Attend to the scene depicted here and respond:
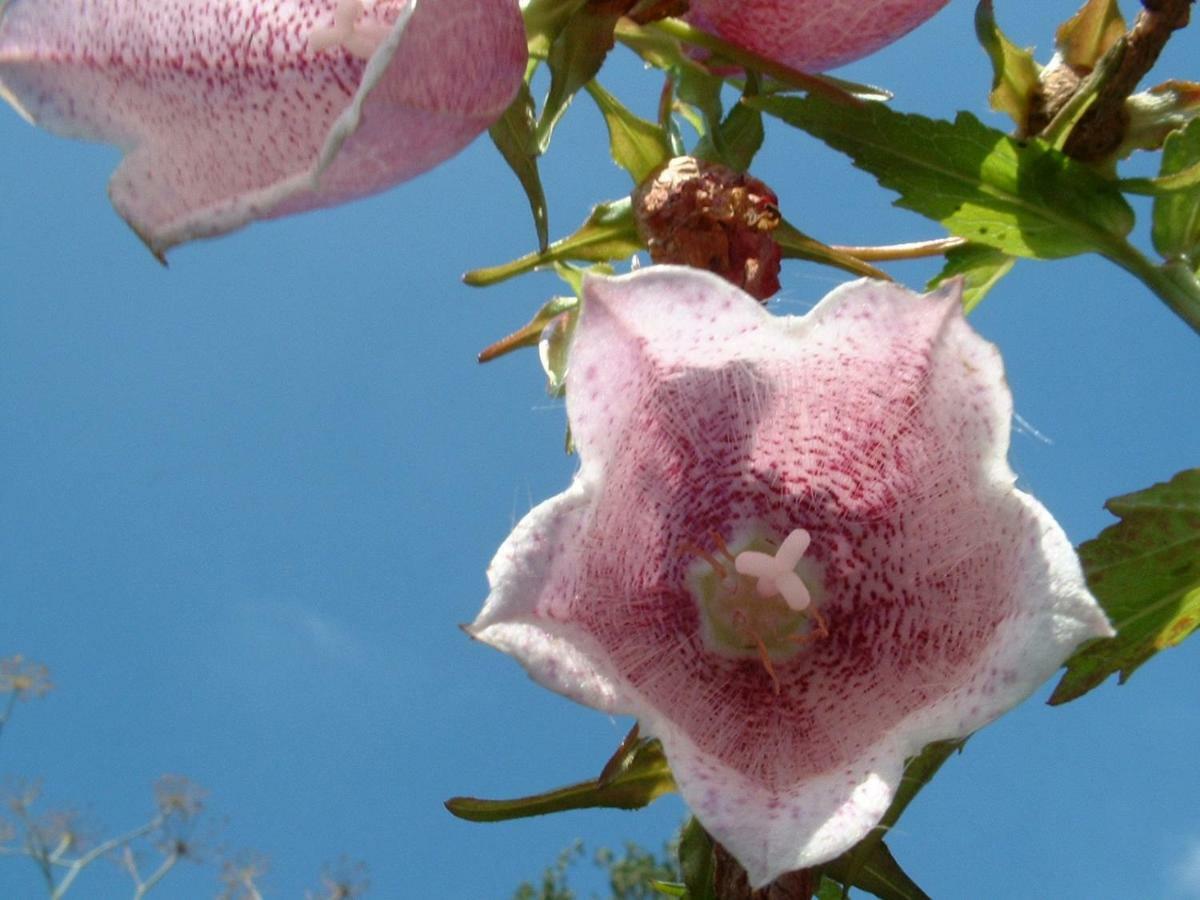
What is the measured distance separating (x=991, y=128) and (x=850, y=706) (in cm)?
39

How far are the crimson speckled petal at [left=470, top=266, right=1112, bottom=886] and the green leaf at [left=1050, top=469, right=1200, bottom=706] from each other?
12 cm

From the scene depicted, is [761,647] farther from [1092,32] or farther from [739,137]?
[1092,32]

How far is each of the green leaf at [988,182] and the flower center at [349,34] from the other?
29 cm

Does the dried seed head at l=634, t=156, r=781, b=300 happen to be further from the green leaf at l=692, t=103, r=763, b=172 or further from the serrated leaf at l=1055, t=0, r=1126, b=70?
the serrated leaf at l=1055, t=0, r=1126, b=70

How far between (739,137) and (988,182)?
0.55ft

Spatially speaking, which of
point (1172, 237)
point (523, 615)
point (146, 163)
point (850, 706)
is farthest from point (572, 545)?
point (1172, 237)

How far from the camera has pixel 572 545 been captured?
0.61 metres

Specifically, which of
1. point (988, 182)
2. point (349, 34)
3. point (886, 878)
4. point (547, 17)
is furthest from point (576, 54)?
point (886, 878)

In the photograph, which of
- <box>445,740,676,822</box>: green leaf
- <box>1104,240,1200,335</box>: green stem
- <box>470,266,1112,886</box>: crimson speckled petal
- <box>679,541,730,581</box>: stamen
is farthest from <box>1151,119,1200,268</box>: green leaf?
<box>445,740,676,822</box>: green leaf

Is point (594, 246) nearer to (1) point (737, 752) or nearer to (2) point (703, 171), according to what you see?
(2) point (703, 171)

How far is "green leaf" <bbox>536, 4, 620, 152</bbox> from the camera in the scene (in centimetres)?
75

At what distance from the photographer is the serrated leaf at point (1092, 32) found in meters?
0.89

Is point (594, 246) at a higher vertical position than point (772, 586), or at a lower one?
higher

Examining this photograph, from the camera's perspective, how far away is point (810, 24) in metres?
0.79
